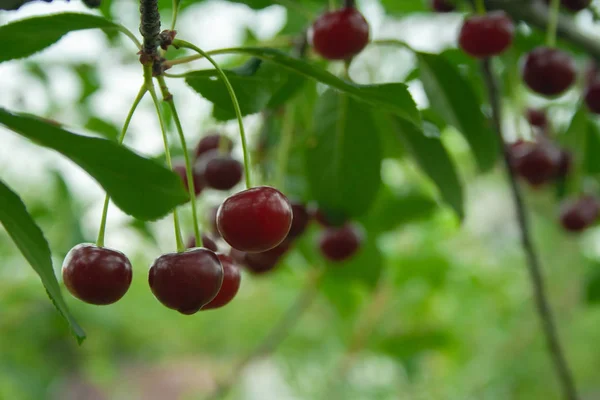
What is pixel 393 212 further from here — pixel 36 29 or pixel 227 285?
pixel 36 29

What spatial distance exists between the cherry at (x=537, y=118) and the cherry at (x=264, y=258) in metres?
0.71

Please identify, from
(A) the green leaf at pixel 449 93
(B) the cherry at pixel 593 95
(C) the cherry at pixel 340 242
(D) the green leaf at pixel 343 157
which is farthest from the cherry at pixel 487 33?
(C) the cherry at pixel 340 242

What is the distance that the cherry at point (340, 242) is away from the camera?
1.19m

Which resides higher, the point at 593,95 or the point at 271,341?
the point at 593,95

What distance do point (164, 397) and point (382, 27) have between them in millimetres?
3576

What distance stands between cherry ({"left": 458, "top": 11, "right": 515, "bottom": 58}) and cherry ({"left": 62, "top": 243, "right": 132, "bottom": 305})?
546mm

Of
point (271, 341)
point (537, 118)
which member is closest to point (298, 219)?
point (537, 118)

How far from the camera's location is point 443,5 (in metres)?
1.15

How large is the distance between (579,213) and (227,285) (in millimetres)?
889

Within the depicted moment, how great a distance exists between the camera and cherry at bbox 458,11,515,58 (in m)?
0.89

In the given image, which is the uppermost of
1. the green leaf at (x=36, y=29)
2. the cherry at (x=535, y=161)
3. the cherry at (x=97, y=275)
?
the green leaf at (x=36, y=29)

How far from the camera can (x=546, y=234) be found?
2768mm

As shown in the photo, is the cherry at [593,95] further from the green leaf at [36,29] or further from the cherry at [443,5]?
the green leaf at [36,29]

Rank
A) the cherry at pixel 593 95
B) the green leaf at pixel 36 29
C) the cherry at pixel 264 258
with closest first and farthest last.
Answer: the green leaf at pixel 36 29 → the cherry at pixel 264 258 → the cherry at pixel 593 95
